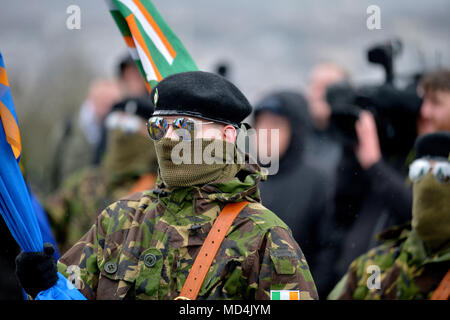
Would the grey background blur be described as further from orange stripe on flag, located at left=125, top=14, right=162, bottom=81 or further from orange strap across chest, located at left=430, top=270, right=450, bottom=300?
orange stripe on flag, located at left=125, top=14, right=162, bottom=81

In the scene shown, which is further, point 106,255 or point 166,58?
point 166,58

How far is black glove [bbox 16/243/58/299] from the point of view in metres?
2.75

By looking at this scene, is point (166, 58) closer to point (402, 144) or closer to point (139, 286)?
point (139, 286)

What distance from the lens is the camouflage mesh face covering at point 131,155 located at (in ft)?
19.5

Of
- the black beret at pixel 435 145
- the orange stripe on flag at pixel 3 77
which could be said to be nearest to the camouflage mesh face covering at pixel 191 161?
the orange stripe on flag at pixel 3 77

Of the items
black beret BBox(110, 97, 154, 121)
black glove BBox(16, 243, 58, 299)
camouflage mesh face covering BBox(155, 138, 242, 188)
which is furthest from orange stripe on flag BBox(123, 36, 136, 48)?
black beret BBox(110, 97, 154, 121)

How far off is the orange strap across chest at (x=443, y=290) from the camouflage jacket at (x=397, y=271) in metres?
0.05

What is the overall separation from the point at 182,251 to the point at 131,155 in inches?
124

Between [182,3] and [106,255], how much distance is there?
4948 mm

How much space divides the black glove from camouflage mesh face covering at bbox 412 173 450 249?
2.23 metres

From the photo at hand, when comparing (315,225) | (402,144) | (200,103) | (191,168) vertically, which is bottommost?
(315,225)

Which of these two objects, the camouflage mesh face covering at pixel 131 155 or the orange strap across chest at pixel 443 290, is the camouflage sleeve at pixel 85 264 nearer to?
the orange strap across chest at pixel 443 290
